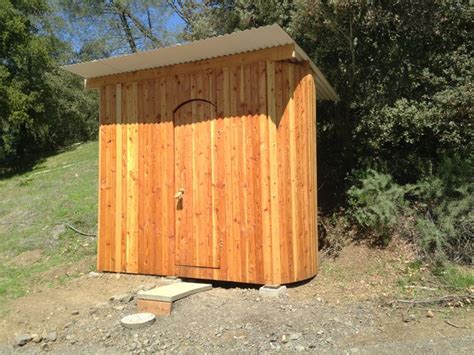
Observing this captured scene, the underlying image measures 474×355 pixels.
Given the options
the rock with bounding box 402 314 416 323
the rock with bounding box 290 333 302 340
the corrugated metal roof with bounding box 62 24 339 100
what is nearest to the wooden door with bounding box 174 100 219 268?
the corrugated metal roof with bounding box 62 24 339 100

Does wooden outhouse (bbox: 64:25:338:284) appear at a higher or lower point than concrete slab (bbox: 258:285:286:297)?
higher

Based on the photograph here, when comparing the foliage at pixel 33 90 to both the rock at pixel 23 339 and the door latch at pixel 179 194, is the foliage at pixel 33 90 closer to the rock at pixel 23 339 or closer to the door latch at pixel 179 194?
the door latch at pixel 179 194

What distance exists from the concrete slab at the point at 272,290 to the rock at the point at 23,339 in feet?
8.92

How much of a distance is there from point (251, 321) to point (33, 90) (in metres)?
22.2

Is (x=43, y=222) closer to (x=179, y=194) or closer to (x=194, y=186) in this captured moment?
(x=179, y=194)

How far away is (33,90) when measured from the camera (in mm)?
23688

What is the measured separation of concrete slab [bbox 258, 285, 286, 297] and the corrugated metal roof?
3036 millimetres

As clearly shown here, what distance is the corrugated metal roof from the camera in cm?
564

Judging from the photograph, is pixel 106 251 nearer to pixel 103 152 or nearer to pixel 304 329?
pixel 103 152

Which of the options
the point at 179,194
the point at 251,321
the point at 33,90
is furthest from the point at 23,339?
the point at 33,90

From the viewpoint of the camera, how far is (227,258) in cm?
633

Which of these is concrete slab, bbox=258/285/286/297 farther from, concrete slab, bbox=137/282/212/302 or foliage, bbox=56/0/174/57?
foliage, bbox=56/0/174/57

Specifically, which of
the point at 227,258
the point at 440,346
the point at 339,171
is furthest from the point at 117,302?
the point at 339,171

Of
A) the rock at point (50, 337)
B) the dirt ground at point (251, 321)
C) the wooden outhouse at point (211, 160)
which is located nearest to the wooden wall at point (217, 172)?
the wooden outhouse at point (211, 160)
